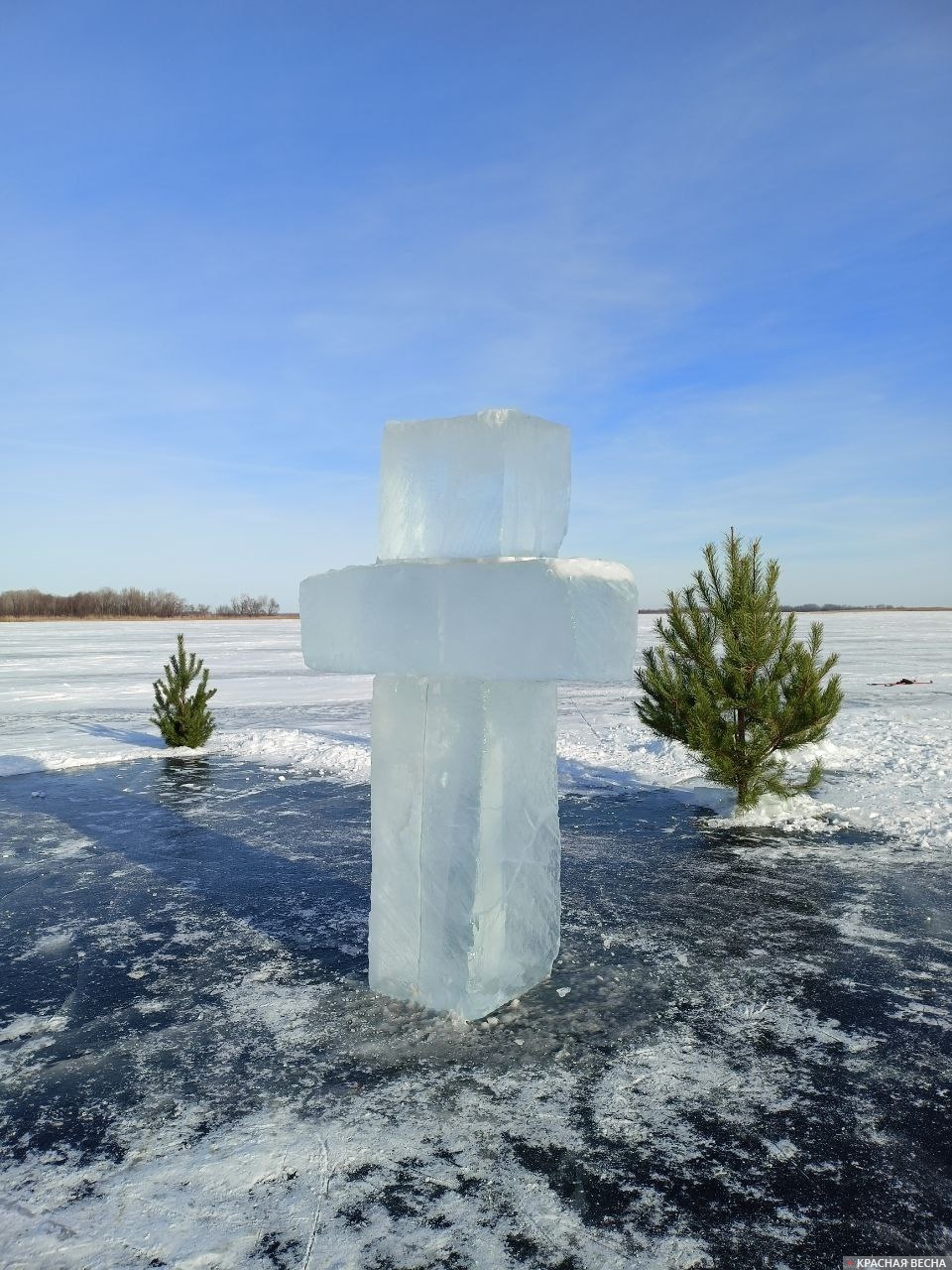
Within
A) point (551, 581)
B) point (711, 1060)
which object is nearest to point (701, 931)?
point (711, 1060)

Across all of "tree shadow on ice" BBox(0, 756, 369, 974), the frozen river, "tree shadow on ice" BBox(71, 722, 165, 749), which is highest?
the frozen river

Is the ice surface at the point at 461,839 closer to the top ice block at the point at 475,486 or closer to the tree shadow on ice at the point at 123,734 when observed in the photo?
the top ice block at the point at 475,486

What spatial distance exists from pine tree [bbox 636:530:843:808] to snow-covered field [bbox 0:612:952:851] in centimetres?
55

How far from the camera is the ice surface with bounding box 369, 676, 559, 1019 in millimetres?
3492

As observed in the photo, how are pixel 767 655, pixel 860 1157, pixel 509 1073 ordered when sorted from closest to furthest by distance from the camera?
pixel 860 1157
pixel 509 1073
pixel 767 655

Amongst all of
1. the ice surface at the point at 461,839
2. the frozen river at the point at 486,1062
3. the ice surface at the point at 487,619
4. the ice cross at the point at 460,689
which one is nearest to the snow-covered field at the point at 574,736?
the frozen river at the point at 486,1062

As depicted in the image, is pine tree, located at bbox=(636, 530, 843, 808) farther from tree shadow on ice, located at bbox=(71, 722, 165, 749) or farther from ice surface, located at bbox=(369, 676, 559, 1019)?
tree shadow on ice, located at bbox=(71, 722, 165, 749)

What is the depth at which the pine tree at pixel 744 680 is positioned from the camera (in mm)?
6801

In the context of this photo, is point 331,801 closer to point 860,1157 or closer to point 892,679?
point 860,1157

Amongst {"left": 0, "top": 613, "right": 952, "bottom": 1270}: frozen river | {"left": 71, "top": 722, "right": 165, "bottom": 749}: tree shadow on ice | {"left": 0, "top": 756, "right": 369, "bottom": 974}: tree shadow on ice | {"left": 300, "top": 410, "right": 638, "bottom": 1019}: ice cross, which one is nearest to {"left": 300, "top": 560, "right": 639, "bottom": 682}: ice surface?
{"left": 300, "top": 410, "right": 638, "bottom": 1019}: ice cross

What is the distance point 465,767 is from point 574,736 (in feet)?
27.3

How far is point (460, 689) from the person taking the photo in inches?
137

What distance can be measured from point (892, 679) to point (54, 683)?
1953 centimetres

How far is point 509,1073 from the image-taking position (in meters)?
3.08
